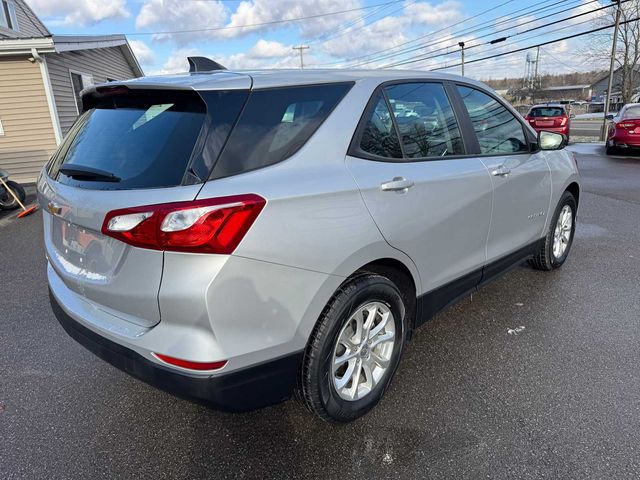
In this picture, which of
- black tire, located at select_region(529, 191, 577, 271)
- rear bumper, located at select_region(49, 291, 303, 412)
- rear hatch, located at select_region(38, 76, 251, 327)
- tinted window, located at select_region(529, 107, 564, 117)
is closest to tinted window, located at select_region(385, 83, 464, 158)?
rear hatch, located at select_region(38, 76, 251, 327)

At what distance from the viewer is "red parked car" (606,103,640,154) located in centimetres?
1353

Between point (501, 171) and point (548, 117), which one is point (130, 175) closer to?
point (501, 171)

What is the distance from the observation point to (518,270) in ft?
14.9

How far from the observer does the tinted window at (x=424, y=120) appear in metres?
2.59

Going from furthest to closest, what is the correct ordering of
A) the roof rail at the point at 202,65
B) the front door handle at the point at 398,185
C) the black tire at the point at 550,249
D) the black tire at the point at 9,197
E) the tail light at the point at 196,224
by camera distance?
the black tire at the point at 9,197 < the black tire at the point at 550,249 < the roof rail at the point at 202,65 < the front door handle at the point at 398,185 < the tail light at the point at 196,224

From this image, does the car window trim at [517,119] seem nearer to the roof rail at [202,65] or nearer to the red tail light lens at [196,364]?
the roof rail at [202,65]

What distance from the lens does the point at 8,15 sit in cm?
1459

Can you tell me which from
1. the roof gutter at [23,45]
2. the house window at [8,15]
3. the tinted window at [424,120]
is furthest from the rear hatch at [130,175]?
the house window at [8,15]

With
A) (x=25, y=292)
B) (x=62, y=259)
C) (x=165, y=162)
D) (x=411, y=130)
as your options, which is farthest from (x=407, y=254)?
(x=25, y=292)

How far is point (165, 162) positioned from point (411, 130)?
4.64 feet

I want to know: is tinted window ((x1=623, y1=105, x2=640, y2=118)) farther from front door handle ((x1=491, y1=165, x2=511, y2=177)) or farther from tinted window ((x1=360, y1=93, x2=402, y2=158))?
tinted window ((x1=360, y1=93, x2=402, y2=158))

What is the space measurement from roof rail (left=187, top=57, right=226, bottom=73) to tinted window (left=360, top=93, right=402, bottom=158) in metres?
0.90

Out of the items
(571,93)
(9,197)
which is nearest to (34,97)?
(9,197)

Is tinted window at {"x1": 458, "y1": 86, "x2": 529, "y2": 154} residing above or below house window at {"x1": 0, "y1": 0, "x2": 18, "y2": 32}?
below
